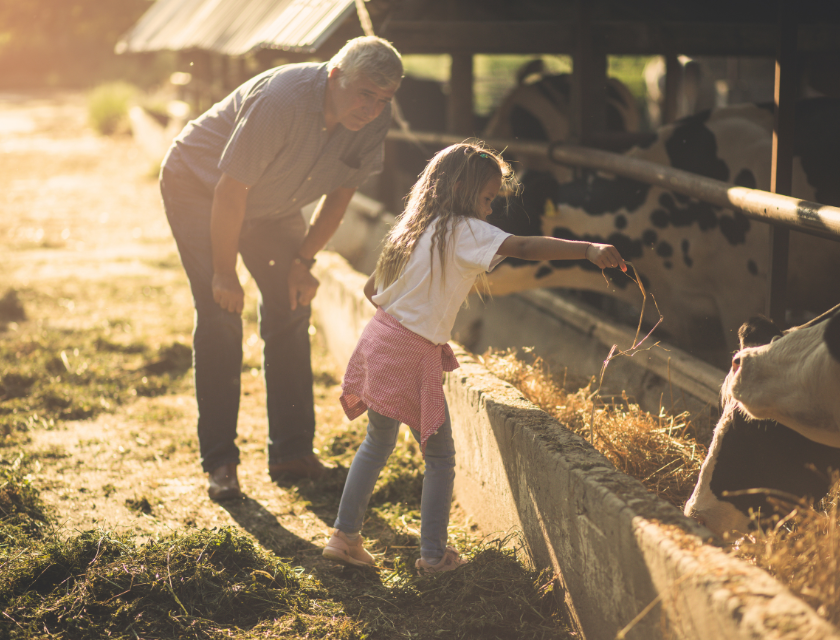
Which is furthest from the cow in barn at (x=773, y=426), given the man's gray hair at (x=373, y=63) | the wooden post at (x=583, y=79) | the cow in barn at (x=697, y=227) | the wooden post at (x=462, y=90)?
the wooden post at (x=462, y=90)

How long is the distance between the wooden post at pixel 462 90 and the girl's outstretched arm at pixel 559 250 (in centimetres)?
393

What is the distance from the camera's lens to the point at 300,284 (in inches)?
132

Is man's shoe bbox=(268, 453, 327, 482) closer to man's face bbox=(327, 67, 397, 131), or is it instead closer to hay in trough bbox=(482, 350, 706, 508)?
hay in trough bbox=(482, 350, 706, 508)

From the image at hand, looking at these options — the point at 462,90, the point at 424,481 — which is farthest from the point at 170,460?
the point at 462,90

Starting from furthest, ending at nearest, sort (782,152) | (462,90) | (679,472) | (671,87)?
(671,87) → (462,90) → (782,152) → (679,472)

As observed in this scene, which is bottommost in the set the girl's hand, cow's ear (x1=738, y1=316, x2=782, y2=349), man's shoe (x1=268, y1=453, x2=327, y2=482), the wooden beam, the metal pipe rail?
man's shoe (x1=268, y1=453, x2=327, y2=482)

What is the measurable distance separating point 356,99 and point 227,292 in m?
0.88

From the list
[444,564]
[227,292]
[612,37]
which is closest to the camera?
[444,564]

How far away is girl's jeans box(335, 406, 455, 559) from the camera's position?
2.52 metres

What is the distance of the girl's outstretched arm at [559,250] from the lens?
6.68 feet

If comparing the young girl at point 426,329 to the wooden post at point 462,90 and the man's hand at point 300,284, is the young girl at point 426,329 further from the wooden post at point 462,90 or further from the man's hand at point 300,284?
the wooden post at point 462,90

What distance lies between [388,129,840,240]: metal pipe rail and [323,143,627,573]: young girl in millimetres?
796

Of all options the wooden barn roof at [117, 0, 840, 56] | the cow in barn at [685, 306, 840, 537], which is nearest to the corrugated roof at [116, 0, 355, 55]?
the wooden barn roof at [117, 0, 840, 56]

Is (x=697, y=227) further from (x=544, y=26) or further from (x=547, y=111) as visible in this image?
(x=547, y=111)
